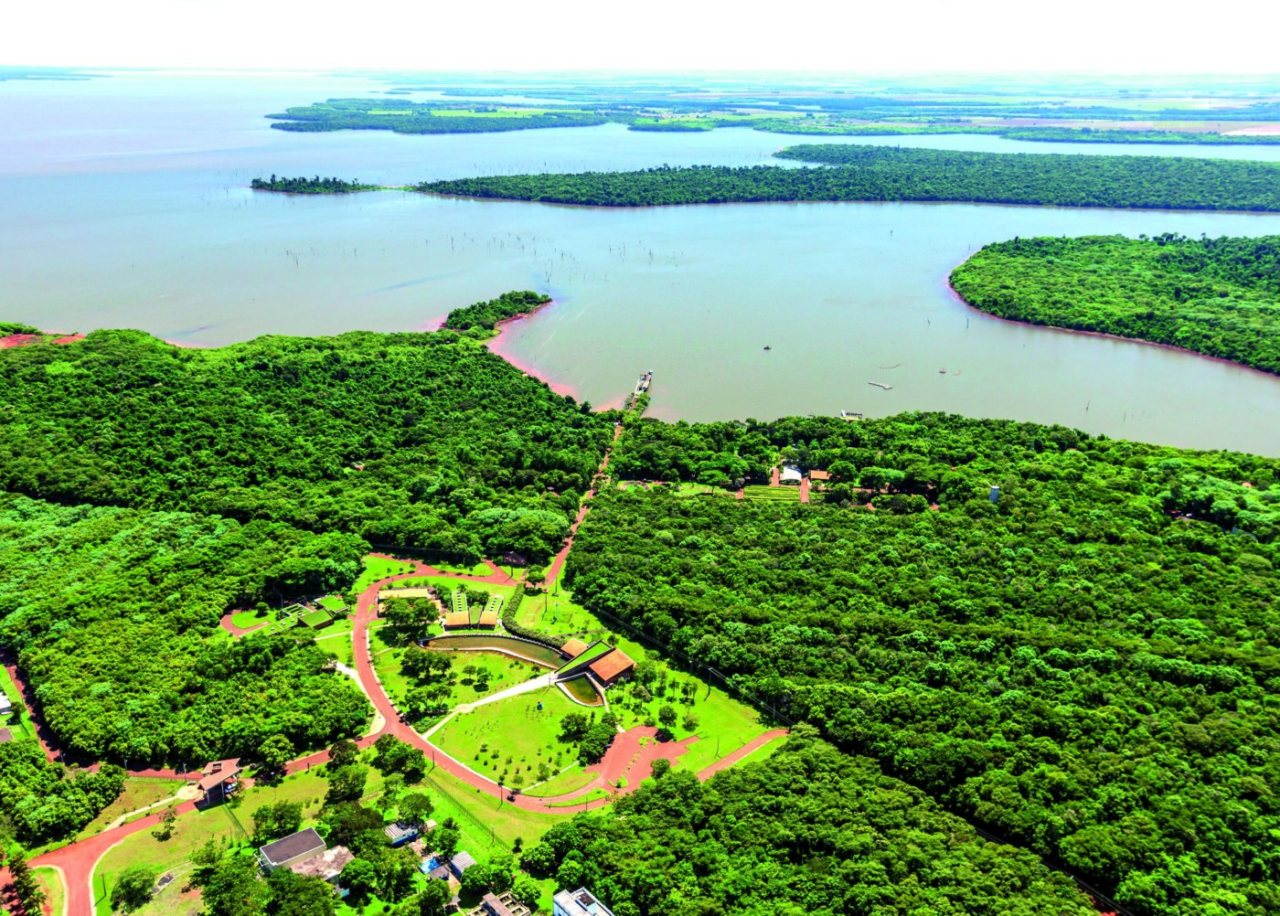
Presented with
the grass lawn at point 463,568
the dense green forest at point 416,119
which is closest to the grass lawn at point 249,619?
the grass lawn at point 463,568

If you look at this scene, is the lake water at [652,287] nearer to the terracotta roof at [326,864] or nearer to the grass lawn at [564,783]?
the grass lawn at [564,783]

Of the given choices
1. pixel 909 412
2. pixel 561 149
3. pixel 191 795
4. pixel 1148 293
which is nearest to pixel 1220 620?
pixel 909 412

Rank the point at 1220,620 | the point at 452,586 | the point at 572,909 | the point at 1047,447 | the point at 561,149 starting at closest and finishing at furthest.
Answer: the point at 572,909, the point at 1220,620, the point at 452,586, the point at 1047,447, the point at 561,149

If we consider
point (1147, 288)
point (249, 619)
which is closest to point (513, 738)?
point (249, 619)

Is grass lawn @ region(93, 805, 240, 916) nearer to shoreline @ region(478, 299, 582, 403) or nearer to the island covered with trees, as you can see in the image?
the island covered with trees

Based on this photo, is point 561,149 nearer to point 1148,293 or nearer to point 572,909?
point 1148,293

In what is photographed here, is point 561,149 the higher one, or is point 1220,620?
point 561,149

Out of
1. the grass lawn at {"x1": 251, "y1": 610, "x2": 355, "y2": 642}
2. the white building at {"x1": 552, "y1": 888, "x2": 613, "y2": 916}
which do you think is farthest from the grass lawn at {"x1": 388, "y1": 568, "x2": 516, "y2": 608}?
the white building at {"x1": 552, "y1": 888, "x2": 613, "y2": 916}
